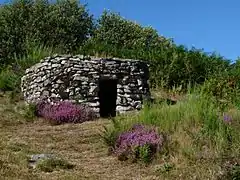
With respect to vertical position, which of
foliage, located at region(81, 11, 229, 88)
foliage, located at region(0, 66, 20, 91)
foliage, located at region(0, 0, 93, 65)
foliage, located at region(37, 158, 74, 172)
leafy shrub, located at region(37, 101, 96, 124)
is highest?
foliage, located at region(0, 0, 93, 65)

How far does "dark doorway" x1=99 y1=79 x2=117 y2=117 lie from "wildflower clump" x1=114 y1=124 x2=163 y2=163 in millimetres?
6514

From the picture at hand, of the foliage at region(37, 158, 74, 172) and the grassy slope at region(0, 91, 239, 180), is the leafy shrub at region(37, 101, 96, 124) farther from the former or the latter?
the foliage at region(37, 158, 74, 172)

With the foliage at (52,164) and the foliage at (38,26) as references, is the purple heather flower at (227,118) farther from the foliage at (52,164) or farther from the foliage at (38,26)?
the foliage at (38,26)

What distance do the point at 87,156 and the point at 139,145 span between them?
1.21 m

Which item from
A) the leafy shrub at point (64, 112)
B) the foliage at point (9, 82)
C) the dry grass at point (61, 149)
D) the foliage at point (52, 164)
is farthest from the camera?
the foliage at point (9, 82)

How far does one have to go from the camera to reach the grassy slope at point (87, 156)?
8.57 m

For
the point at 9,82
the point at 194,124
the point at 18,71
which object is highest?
the point at 18,71

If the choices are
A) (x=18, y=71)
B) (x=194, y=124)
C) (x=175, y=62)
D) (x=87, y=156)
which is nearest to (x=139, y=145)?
(x=87, y=156)

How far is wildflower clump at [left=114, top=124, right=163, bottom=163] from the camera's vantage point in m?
9.79

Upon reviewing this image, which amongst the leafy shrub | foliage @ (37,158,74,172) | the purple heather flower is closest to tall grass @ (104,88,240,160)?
the purple heather flower

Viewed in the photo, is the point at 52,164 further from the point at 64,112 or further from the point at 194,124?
the point at 64,112

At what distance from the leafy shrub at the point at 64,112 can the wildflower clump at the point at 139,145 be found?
4.41 meters

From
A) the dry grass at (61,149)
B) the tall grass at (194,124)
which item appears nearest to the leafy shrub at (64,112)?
the dry grass at (61,149)

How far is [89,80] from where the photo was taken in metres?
16.1
